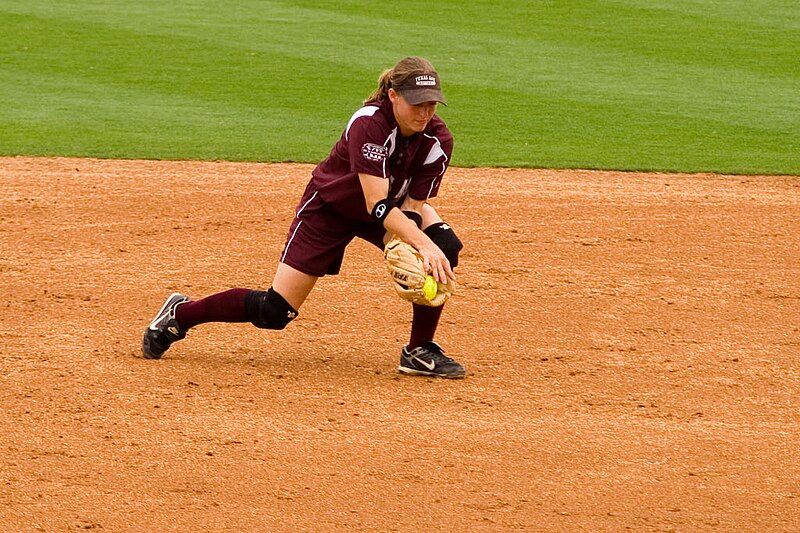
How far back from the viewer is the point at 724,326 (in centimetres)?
652

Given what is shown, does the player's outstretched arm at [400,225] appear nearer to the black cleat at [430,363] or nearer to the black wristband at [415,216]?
the black wristband at [415,216]

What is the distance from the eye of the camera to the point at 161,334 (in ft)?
19.0

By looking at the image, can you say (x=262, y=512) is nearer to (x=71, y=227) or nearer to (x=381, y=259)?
(x=381, y=259)

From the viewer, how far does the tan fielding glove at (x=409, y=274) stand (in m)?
5.25

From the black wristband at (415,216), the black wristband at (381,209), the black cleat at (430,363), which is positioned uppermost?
the black wristband at (381,209)

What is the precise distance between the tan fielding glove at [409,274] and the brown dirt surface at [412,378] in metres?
0.48

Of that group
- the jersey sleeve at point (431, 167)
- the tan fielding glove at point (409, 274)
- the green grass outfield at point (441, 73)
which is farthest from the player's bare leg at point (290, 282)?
the green grass outfield at point (441, 73)

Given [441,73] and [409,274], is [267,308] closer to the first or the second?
[409,274]

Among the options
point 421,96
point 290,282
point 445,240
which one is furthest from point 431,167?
point 290,282

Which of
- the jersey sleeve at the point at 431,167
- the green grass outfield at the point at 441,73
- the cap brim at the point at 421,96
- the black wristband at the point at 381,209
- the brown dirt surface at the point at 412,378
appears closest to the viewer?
the brown dirt surface at the point at 412,378

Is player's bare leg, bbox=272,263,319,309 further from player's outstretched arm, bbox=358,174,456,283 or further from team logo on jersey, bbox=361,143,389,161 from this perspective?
team logo on jersey, bbox=361,143,389,161

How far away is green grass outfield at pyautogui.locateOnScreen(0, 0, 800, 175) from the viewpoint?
10.5 metres

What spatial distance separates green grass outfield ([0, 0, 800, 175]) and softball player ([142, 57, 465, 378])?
14.5ft

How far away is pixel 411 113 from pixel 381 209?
447 mm
